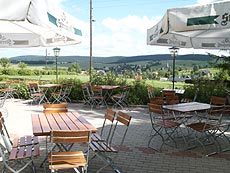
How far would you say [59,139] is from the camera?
3.47m

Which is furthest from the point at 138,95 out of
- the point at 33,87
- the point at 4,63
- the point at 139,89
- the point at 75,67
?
the point at 4,63

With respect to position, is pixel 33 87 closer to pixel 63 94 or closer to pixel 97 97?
pixel 63 94

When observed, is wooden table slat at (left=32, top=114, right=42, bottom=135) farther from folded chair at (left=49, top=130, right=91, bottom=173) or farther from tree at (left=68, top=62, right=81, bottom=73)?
tree at (left=68, top=62, right=81, bottom=73)

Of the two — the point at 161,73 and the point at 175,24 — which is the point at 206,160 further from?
the point at 161,73

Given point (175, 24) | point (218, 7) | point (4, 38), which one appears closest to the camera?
point (218, 7)

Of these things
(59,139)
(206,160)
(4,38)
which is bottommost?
(206,160)

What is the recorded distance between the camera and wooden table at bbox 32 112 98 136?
3881 millimetres

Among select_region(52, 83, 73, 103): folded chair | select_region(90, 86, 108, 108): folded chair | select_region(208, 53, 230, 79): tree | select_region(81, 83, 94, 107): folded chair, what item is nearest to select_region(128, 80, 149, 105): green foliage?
select_region(90, 86, 108, 108): folded chair

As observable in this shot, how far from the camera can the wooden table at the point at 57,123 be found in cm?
388

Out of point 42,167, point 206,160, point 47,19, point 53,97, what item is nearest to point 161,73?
point 53,97

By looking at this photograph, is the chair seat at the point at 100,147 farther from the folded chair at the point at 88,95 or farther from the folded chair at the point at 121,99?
the folded chair at the point at 88,95

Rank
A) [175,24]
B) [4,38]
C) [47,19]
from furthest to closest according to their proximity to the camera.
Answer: [4,38], [175,24], [47,19]

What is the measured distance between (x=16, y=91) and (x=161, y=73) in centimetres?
761

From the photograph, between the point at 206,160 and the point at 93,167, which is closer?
the point at 93,167
